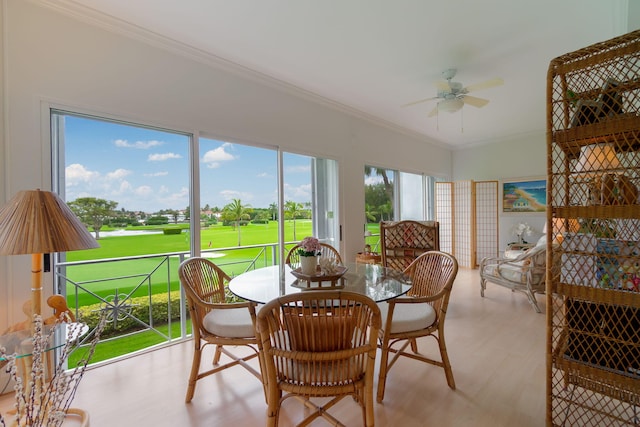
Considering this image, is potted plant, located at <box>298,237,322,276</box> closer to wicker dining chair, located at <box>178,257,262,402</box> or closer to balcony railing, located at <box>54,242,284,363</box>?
wicker dining chair, located at <box>178,257,262,402</box>

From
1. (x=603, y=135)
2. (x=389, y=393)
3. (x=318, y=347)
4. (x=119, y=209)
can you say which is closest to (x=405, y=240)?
(x=389, y=393)

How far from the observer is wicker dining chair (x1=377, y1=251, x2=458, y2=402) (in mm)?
1913

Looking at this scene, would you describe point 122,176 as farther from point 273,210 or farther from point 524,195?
point 524,195

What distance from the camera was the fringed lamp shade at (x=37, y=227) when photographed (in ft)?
4.67

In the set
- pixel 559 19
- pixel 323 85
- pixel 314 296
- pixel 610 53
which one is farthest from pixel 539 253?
pixel 314 296

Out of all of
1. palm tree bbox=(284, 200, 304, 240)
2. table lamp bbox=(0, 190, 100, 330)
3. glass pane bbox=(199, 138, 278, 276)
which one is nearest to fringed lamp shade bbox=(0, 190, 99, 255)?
table lamp bbox=(0, 190, 100, 330)

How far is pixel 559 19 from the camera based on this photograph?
2.42m

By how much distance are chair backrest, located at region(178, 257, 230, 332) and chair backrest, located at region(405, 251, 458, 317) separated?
150 cm

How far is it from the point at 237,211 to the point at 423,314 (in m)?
2.35

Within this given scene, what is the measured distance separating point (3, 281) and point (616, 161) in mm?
3646

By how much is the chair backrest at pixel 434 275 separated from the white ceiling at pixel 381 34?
1.89 meters

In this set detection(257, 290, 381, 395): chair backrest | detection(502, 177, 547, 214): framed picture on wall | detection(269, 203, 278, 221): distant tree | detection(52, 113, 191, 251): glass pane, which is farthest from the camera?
detection(502, 177, 547, 214): framed picture on wall

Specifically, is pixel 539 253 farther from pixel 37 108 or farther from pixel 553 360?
pixel 37 108

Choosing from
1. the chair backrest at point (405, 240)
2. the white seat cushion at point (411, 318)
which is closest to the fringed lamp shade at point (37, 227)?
the white seat cushion at point (411, 318)
